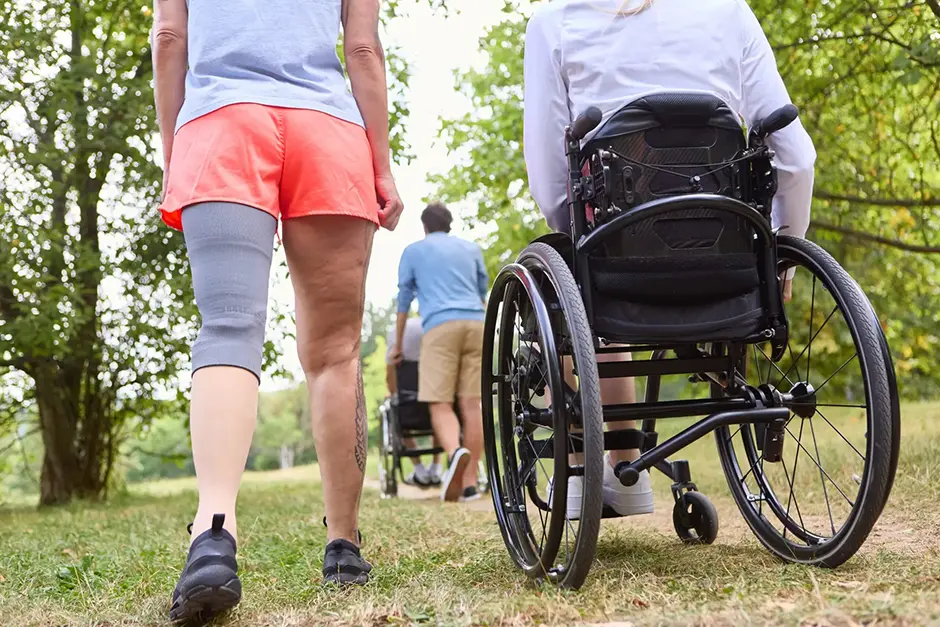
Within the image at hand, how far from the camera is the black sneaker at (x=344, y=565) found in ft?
8.43

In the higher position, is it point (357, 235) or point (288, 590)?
point (357, 235)

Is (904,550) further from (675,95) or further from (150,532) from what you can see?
(150,532)

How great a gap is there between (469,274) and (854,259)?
921cm

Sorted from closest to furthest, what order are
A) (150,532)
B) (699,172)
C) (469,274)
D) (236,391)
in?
(236,391) → (699,172) → (150,532) → (469,274)

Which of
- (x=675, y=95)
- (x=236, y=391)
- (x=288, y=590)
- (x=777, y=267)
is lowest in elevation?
(x=288, y=590)

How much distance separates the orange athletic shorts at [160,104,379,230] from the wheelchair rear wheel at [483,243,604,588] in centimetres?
49

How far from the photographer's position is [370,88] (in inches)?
110

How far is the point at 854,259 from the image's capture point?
14.5 metres

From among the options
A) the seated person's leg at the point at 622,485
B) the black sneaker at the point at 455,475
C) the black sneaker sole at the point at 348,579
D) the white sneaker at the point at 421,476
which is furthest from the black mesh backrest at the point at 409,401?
the black sneaker sole at the point at 348,579

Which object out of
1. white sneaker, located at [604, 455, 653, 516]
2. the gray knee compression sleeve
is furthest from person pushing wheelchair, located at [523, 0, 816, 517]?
the gray knee compression sleeve

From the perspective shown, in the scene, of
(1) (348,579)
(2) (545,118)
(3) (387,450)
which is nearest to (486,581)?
(1) (348,579)

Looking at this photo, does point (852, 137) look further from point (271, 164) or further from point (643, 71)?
point (271, 164)

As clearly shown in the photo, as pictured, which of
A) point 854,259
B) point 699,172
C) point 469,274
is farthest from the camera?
point 854,259

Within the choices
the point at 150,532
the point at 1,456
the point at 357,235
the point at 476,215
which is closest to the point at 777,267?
the point at 357,235
